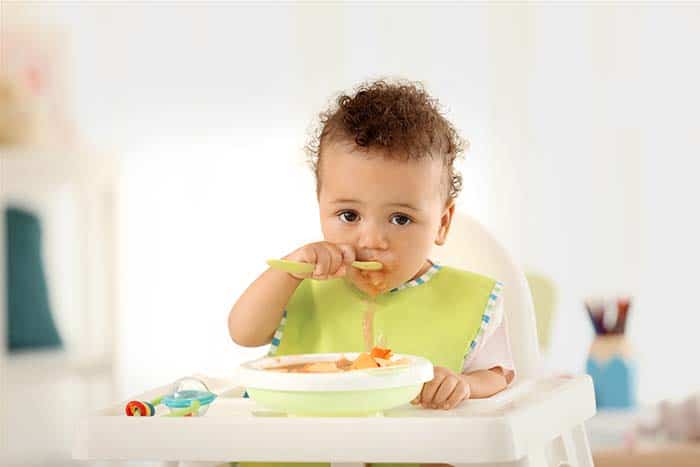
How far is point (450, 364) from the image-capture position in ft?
4.81

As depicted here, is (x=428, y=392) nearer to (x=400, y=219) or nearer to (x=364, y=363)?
(x=364, y=363)

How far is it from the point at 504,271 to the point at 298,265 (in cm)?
Answer: 46

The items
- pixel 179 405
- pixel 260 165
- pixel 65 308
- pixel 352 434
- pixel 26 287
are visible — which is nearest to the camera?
pixel 352 434

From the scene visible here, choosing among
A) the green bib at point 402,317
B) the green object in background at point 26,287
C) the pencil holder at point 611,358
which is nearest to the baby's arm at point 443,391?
the green bib at point 402,317

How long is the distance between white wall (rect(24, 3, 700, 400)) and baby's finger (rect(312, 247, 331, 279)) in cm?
242

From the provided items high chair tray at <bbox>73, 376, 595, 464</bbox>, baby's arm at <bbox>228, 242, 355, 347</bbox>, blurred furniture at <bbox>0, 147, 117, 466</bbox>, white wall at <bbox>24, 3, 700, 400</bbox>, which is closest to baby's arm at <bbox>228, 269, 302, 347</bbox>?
baby's arm at <bbox>228, 242, 355, 347</bbox>

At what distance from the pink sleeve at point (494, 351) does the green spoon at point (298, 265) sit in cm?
19

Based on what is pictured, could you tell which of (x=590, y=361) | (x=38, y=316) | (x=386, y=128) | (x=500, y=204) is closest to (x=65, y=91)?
(x=38, y=316)

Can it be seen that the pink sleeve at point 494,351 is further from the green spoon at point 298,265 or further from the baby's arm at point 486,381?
the green spoon at point 298,265

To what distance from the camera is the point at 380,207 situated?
141cm

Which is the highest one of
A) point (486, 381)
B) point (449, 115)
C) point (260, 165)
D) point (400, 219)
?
point (449, 115)

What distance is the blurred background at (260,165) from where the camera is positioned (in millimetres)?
3691

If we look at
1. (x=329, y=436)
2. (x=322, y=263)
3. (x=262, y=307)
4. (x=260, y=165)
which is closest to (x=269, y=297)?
(x=262, y=307)

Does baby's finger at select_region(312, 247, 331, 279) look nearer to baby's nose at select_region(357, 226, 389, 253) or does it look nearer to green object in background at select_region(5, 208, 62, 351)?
baby's nose at select_region(357, 226, 389, 253)
